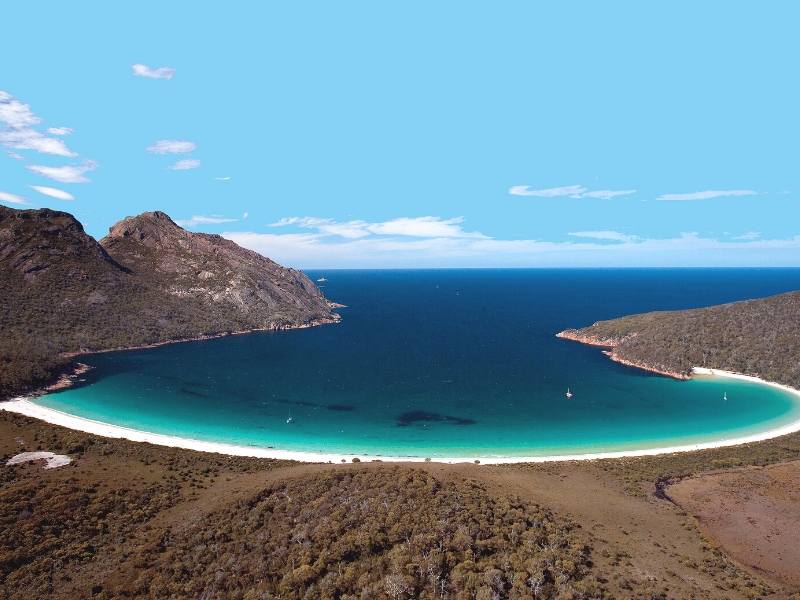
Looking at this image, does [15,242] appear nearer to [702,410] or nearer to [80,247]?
[80,247]

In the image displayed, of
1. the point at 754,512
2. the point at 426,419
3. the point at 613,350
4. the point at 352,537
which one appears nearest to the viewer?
the point at 352,537

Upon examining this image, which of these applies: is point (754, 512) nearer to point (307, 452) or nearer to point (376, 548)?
point (376, 548)

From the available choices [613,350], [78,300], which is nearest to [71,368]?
[78,300]

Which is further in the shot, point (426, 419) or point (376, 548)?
point (426, 419)

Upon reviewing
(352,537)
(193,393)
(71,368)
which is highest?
(352,537)

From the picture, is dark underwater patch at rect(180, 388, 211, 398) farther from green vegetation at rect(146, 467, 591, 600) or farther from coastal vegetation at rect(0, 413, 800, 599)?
green vegetation at rect(146, 467, 591, 600)

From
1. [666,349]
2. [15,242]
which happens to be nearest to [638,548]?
[666,349]
